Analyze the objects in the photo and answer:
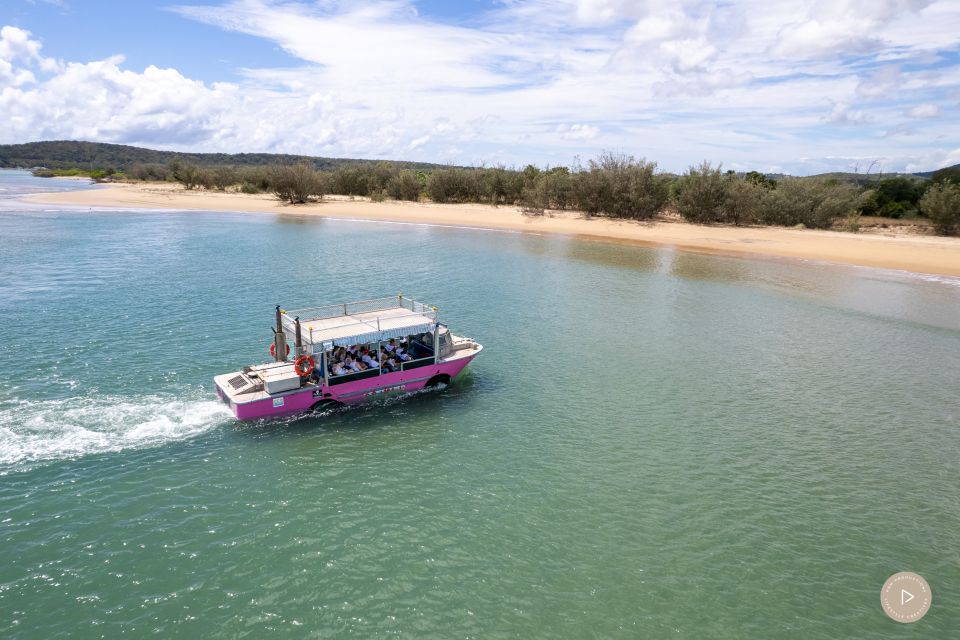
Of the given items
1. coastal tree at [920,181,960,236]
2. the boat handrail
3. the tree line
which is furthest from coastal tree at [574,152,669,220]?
the boat handrail

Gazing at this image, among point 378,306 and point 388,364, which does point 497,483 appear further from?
point 378,306

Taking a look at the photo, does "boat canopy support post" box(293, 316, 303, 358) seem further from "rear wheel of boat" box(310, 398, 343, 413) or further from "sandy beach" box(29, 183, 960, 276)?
"sandy beach" box(29, 183, 960, 276)

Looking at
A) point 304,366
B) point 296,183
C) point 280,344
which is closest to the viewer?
point 304,366

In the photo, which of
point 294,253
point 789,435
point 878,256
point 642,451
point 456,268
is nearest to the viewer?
point 642,451

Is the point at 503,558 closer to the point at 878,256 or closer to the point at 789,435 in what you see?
the point at 789,435

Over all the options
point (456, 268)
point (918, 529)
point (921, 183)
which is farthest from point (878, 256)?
point (918, 529)

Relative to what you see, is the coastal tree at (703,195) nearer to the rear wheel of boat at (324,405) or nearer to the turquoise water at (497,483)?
the turquoise water at (497,483)

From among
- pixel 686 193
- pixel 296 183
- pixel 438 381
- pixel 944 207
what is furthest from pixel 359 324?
pixel 296 183
